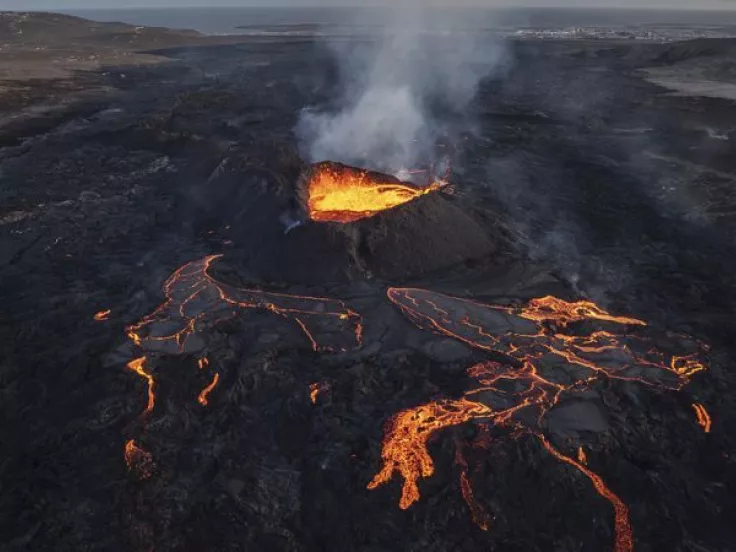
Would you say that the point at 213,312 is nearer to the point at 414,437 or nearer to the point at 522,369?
the point at 414,437

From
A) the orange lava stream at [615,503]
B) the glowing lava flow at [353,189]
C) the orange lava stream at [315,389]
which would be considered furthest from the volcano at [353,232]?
the orange lava stream at [615,503]

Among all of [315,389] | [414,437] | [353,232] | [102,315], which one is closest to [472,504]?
[414,437]

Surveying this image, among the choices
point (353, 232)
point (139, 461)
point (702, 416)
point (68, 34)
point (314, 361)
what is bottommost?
point (68, 34)

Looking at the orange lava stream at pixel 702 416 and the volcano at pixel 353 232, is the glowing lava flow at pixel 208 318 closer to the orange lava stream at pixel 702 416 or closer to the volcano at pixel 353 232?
the volcano at pixel 353 232

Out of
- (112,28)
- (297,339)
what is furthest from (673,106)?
(112,28)

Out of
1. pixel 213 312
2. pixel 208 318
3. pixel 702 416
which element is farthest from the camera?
pixel 213 312

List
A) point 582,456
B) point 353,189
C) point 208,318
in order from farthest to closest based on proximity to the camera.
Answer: point 353,189 < point 208,318 < point 582,456

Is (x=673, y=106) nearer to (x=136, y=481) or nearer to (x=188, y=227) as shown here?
(x=188, y=227)

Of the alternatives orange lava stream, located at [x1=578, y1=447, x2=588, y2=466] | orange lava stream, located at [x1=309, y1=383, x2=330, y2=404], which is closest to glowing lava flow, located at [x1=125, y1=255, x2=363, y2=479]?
orange lava stream, located at [x1=309, y1=383, x2=330, y2=404]
